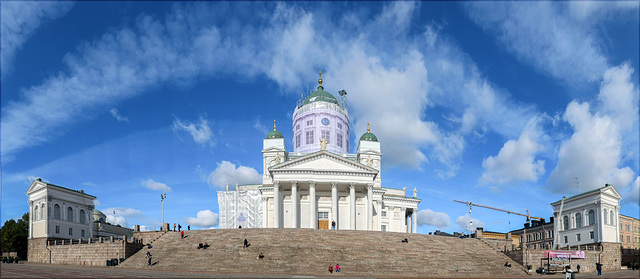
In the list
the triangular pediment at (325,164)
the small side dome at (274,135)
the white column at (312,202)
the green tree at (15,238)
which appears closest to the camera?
the white column at (312,202)

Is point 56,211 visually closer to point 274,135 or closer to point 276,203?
point 276,203

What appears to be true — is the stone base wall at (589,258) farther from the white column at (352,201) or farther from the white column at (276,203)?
the white column at (276,203)

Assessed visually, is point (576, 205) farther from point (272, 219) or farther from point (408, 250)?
point (272, 219)

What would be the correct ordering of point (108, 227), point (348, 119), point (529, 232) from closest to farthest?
1. point (348, 119)
2. point (108, 227)
3. point (529, 232)

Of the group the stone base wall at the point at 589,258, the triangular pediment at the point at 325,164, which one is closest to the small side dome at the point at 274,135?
the triangular pediment at the point at 325,164

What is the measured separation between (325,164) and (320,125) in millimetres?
21511

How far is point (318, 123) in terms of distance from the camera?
9181 centimetres

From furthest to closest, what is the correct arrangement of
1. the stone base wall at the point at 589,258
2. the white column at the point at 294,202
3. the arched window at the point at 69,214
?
the arched window at the point at 69,214 < the white column at the point at 294,202 < the stone base wall at the point at 589,258

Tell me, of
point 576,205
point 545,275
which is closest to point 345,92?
point 576,205

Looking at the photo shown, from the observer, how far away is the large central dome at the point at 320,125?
91606mm

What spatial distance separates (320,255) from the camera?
4722 centimetres

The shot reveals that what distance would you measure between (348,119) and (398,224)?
22.2 metres

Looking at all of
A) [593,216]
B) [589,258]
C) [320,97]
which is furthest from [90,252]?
[593,216]

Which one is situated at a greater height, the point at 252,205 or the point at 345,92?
the point at 345,92
